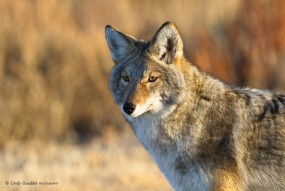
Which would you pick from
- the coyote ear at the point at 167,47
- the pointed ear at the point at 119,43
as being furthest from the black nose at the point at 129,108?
the pointed ear at the point at 119,43

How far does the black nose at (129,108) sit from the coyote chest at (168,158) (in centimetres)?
31

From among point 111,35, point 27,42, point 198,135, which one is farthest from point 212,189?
point 27,42

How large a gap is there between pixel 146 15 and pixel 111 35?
8464 mm

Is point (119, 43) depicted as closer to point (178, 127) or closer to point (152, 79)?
point (152, 79)

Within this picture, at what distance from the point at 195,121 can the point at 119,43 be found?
1008 mm

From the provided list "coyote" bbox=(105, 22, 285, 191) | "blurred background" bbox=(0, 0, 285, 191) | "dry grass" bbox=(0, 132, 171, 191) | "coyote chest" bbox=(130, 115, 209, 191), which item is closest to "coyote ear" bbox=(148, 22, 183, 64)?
"coyote" bbox=(105, 22, 285, 191)

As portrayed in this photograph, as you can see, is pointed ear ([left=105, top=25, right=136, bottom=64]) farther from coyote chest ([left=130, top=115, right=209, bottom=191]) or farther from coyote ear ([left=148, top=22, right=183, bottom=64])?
coyote chest ([left=130, top=115, right=209, bottom=191])

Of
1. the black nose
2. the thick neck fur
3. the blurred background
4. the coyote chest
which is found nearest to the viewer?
the black nose

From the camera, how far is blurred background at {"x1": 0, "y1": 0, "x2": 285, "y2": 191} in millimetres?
11273

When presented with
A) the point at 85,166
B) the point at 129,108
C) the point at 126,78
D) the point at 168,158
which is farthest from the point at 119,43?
the point at 85,166

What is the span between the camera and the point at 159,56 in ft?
22.2

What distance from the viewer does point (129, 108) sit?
6.43 m

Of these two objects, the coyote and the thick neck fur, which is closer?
the coyote

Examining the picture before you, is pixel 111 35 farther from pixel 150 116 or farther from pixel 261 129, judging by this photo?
pixel 261 129
